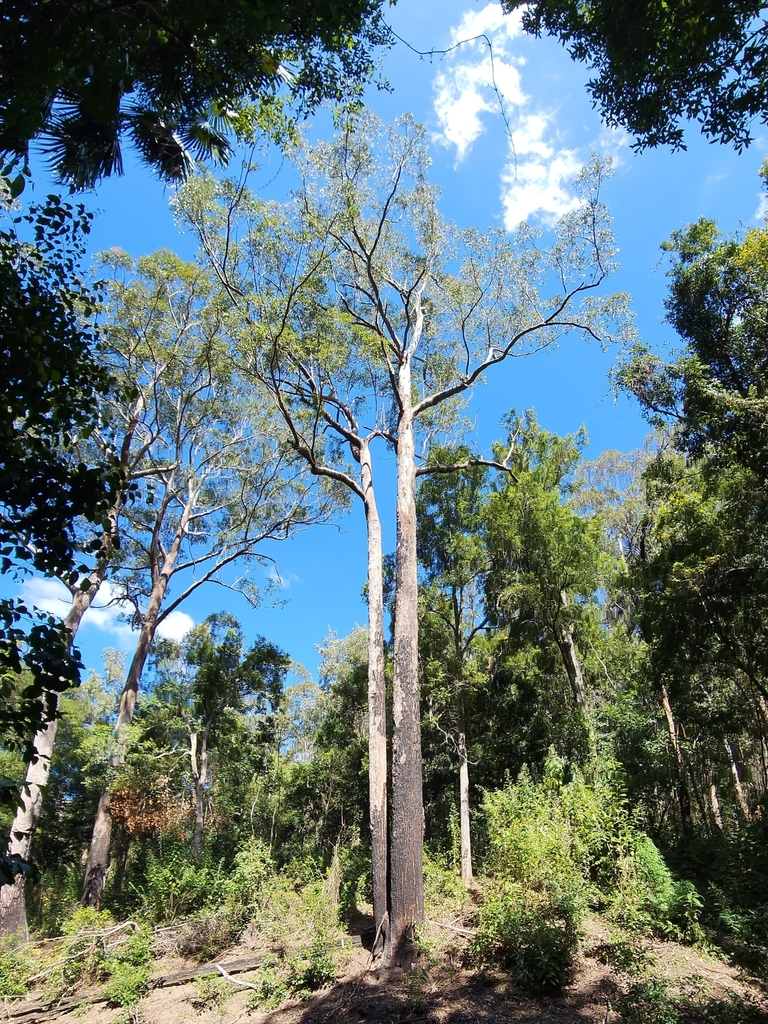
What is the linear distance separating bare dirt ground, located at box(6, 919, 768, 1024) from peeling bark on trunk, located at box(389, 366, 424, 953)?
495 millimetres

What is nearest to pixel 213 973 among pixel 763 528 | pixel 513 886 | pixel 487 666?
pixel 513 886

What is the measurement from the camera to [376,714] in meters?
8.30

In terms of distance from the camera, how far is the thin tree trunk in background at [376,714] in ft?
23.1

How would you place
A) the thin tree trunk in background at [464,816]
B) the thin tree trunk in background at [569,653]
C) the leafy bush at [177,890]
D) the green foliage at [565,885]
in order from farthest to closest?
the thin tree trunk in background at [569,653], the thin tree trunk in background at [464,816], the leafy bush at [177,890], the green foliage at [565,885]

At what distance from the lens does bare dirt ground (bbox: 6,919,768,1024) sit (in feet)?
14.5

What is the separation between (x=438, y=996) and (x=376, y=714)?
3633 mm

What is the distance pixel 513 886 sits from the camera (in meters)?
5.77

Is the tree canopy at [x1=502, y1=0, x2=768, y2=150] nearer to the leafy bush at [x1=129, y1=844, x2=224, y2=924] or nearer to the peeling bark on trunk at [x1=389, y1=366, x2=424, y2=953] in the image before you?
the peeling bark on trunk at [x1=389, y1=366, x2=424, y2=953]

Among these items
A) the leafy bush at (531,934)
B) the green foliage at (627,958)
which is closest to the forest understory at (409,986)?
the green foliage at (627,958)

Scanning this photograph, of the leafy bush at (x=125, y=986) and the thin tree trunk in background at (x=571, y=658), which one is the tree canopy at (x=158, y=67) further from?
the thin tree trunk in background at (x=571, y=658)

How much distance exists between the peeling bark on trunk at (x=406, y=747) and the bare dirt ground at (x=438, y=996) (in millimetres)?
495

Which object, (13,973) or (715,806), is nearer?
(13,973)

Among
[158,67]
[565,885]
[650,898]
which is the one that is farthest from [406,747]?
[158,67]

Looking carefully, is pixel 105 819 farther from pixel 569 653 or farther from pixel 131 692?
pixel 569 653
